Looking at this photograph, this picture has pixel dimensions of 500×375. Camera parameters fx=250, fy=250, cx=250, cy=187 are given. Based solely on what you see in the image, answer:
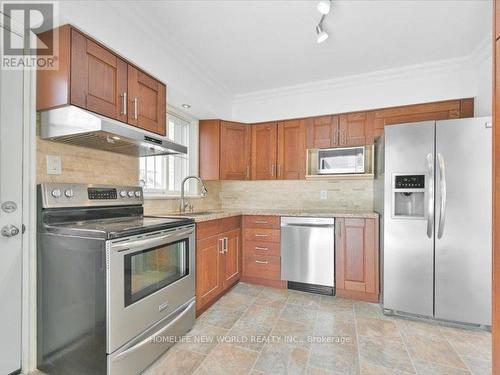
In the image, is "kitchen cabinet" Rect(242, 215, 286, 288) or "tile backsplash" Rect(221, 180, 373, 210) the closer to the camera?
"kitchen cabinet" Rect(242, 215, 286, 288)

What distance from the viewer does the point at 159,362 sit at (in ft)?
5.35

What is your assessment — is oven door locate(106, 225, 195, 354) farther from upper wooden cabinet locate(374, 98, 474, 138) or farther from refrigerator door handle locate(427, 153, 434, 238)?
upper wooden cabinet locate(374, 98, 474, 138)

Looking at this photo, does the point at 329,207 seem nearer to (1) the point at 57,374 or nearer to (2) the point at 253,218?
(2) the point at 253,218

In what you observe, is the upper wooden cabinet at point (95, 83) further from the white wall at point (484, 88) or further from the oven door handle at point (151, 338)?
the white wall at point (484, 88)

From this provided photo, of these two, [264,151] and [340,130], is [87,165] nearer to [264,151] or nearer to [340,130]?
[264,151]

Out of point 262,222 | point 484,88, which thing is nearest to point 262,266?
point 262,222

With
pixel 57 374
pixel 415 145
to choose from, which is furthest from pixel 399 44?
pixel 57 374

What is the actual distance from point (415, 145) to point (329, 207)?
1367mm

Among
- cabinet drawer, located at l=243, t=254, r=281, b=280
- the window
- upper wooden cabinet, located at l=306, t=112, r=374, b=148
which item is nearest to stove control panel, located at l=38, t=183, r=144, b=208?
the window

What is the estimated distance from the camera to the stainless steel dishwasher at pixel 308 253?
8.82 ft

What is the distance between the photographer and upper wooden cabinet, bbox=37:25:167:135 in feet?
4.98

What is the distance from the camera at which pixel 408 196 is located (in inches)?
90.0

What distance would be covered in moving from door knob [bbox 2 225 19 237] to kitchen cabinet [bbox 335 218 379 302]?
2.62 metres

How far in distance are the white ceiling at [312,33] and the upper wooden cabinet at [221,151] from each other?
2.35ft
